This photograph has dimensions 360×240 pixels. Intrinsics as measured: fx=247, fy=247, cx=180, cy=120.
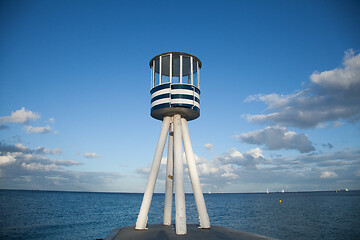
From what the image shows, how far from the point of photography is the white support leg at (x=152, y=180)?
49.9 ft

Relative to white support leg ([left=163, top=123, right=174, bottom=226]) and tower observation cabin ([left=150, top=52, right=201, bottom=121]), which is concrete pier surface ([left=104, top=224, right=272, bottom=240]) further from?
tower observation cabin ([left=150, top=52, right=201, bottom=121])

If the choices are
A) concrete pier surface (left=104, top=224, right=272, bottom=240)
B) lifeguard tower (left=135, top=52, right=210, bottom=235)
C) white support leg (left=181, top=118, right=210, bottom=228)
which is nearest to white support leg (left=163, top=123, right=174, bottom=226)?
lifeguard tower (left=135, top=52, right=210, bottom=235)

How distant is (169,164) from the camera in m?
17.5

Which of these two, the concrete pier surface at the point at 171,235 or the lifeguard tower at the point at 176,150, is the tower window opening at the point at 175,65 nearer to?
the lifeguard tower at the point at 176,150

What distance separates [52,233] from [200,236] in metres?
28.1

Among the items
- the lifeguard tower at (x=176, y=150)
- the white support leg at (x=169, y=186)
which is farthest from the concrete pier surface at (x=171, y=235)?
the white support leg at (x=169, y=186)

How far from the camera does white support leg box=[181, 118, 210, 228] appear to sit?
15578 millimetres

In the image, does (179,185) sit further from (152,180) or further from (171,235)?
(171,235)

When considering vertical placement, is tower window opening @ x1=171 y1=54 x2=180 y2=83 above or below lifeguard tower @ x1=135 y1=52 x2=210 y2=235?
above

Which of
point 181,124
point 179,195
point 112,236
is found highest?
point 181,124

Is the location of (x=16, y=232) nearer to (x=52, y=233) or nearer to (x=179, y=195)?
(x=52, y=233)

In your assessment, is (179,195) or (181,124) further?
(181,124)

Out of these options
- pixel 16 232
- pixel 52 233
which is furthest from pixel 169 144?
pixel 16 232

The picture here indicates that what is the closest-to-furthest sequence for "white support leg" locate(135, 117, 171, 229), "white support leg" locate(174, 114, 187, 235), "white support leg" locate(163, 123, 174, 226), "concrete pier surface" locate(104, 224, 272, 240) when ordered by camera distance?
"concrete pier surface" locate(104, 224, 272, 240) < "white support leg" locate(174, 114, 187, 235) < "white support leg" locate(135, 117, 171, 229) < "white support leg" locate(163, 123, 174, 226)
